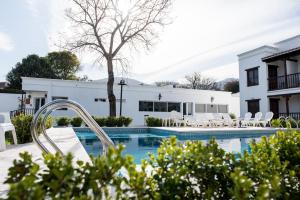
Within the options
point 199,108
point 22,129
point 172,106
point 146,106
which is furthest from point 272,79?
point 22,129

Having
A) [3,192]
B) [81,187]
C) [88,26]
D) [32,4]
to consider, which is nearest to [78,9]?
[88,26]

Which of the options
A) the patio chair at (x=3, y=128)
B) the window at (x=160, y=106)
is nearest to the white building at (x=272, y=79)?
the window at (x=160, y=106)

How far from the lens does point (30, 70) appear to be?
112 ft

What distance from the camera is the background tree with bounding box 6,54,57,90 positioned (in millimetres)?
34125

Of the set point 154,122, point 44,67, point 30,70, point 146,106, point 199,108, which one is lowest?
point 154,122

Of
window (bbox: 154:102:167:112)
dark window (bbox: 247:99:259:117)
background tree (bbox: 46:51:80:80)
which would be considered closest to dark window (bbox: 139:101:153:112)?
window (bbox: 154:102:167:112)

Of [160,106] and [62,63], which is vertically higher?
[62,63]

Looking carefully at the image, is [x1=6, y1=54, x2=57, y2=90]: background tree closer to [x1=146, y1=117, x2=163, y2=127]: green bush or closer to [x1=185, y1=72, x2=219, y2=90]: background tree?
[x1=146, y1=117, x2=163, y2=127]: green bush

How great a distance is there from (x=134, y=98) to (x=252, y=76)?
11.1 m

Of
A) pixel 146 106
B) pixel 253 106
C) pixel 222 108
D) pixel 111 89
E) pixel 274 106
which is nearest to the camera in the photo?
pixel 111 89

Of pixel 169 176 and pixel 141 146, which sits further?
pixel 141 146

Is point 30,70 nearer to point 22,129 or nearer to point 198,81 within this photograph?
point 198,81

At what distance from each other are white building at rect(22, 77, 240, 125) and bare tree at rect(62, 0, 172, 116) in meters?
3.13

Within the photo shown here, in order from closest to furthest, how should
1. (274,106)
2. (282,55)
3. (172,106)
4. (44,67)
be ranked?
(282,55) < (274,106) < (172,106) < (44,67)
